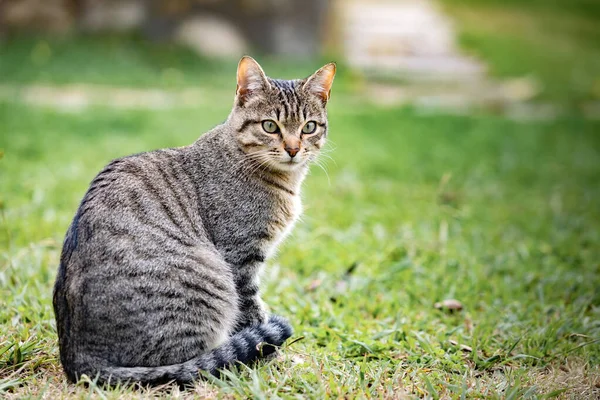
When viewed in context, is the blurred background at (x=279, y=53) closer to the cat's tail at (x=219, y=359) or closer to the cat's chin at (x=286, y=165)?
the cat's chin at (x=286, y=165)

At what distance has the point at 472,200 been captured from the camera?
227 inches

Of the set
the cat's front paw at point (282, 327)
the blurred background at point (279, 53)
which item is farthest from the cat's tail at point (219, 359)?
the blurred background at point (279, 53)

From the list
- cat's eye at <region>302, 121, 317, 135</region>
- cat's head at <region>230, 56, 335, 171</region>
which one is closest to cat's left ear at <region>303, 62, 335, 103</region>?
cat's head at <region>230, 56, 335, 171</region>

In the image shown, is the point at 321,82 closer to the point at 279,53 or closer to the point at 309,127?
the point at 309,127

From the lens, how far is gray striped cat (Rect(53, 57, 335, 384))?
2568 millimetres

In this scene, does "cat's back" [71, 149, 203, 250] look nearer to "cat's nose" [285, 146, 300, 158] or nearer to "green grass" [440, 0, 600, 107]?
"cat's nose" [285, 146, 300, 158]

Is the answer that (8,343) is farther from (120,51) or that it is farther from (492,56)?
(492,56)

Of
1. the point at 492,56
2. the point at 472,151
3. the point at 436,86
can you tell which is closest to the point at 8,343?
the point at 472,151

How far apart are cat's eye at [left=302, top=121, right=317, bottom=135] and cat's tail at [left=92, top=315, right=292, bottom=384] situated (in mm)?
965

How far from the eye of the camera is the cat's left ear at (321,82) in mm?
3268

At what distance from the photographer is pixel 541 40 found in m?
15.0

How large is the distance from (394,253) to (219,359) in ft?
6.71

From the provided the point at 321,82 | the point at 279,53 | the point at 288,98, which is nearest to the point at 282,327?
the point at 288,98

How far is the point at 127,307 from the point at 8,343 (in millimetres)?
712
